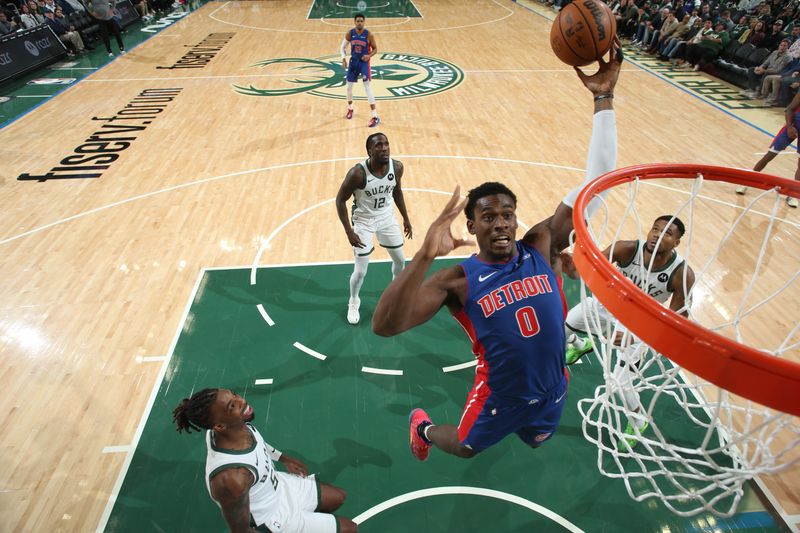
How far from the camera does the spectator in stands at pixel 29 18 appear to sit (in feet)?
41.1

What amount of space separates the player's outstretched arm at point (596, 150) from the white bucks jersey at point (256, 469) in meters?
1.82

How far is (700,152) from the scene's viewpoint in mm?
8297

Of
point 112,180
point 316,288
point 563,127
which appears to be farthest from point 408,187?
point 112,180

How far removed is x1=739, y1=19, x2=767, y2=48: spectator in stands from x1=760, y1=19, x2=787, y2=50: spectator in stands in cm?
10

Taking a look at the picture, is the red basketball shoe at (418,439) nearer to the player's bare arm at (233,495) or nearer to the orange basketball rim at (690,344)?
the player's bare arm at (233,495)

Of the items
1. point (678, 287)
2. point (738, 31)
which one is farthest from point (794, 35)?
point (678, 287)

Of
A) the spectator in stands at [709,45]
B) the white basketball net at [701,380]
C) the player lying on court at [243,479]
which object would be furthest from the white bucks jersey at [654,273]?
the spectator in stands at [709,45]

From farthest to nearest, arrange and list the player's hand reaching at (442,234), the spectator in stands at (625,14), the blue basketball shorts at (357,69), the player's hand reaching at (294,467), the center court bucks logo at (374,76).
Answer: the spectator in stands at (625,14), the center court bucks logo at (374,76), the blue basketball shorts at (357,69), the player's hand reaching at (294,467), the player's hand reaching at (442,234)

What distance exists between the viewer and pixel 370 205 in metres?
4.39

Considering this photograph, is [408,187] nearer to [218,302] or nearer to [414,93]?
[218,302]

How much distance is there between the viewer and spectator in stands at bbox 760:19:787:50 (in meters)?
11.7

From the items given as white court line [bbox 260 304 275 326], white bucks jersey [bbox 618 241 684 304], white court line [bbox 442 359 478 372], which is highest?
white bucks jersey [bbox 618 241 684 304]

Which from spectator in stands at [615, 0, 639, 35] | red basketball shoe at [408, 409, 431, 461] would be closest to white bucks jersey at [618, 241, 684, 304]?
red basketball shoe at [408, 409, 431, 461]

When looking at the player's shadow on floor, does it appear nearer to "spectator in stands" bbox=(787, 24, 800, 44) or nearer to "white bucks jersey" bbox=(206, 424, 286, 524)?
"white bucks jersey" bbox=(206, 424, 286, 524)
